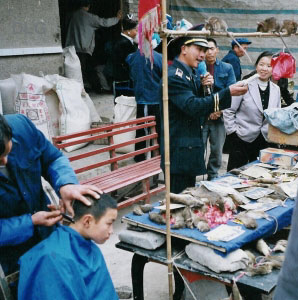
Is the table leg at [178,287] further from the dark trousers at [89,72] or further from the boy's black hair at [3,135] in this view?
the dark trousers at [89,72]

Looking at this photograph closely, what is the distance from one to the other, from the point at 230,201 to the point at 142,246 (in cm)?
76

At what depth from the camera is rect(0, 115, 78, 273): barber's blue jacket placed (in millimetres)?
2119

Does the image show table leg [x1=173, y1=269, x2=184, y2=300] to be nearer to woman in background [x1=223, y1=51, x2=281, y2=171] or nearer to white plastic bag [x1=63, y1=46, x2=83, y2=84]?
woman in background [x1=223, y1=51, x2=281, y2=171]

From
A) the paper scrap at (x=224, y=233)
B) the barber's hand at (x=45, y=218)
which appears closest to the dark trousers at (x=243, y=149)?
the paper scrap at (x=224, y=233)

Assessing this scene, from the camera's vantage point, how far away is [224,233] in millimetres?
2752

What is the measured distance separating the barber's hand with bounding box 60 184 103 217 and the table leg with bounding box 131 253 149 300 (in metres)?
0.86

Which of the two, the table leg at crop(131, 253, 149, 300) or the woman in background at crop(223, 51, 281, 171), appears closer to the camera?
the table leg at crop(131, 253, 149, 300)

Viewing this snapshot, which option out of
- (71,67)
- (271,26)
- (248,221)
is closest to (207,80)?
(271,26)

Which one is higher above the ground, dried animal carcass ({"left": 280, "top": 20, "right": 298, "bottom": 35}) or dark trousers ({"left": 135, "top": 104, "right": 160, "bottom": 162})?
dried animal carcass ({"left": 280, "top": 20, "right": 298, "bottom": 35})

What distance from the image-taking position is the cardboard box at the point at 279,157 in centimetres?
428

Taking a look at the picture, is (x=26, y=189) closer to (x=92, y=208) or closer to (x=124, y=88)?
(x=92, y=208)

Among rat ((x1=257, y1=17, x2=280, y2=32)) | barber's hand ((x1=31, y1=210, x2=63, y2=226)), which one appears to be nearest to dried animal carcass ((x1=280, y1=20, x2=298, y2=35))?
rat ((x1=257, y1=17, x2=280, y2=32))

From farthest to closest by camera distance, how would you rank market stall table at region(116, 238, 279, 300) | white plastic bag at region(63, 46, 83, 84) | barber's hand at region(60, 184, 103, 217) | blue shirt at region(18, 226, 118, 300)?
1. white plastic bag at region(63, 46, 83, 84)
2. market stall table at region(116, 238, 279, 300)
3. barber's hand at region(60, 184, 103, 217)
4. blue shirt at region(18, 226, 118, 300)

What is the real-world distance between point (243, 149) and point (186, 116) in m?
1.67
